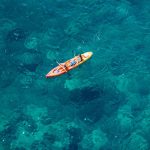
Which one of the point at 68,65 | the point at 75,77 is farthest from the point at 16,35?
the point at 75,77

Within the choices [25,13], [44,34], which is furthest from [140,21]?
[25,13]

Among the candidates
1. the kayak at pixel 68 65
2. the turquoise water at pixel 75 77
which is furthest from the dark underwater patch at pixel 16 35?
the kayak at pixel 68 65

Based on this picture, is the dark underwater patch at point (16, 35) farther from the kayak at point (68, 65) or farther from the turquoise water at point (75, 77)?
the kayak at point (68, 65)

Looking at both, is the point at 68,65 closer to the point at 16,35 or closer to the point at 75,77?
the point at 75,77

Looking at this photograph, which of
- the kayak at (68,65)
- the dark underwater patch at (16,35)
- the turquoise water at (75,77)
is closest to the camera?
the turquoise water at (75,77)

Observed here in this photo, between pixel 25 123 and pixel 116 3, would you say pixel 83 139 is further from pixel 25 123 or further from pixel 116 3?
pixel 116 3

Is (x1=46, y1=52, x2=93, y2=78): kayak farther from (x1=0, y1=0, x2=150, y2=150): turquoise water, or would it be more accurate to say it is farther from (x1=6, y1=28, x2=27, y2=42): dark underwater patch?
(x1=6, y1=28, x2=27, y2=42): dark underwater patch
